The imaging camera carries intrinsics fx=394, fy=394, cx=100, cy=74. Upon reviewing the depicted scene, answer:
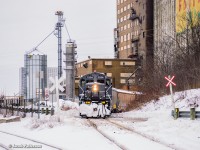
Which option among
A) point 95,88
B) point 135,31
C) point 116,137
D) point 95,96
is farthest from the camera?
point 135,31

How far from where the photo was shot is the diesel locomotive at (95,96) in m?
32.3

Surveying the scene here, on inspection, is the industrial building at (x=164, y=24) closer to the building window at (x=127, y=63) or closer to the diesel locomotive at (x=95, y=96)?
the building window at (x=127, y=63)

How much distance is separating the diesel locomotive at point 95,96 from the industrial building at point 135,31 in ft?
151

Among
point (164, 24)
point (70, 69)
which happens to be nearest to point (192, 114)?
point (164, 24)

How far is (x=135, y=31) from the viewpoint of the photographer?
99.1m

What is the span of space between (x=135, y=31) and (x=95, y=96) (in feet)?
223

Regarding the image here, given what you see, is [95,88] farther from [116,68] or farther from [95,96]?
[116,68]

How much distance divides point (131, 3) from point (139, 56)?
16332 mm

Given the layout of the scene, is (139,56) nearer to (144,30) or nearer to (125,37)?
(144,30)

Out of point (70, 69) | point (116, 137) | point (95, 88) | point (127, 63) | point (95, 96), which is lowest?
point (116, 137)

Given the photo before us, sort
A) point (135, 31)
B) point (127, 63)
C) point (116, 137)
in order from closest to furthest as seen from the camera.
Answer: point (116, 137), point (127, 63), point (135, 31)

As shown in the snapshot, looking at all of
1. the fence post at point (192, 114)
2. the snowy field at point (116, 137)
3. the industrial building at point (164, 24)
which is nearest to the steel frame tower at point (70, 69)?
the industrial building at point (164, 24)

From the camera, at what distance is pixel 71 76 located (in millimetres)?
82625

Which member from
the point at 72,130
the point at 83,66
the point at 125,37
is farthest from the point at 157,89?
the point at 125,37
